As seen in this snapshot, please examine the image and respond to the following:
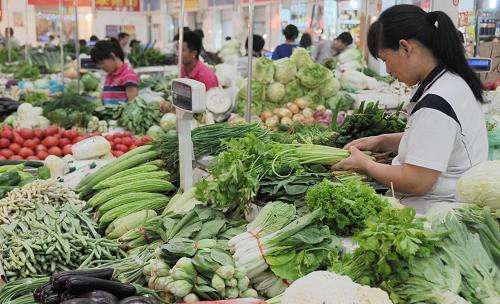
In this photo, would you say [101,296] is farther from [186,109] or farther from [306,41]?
[306,41]

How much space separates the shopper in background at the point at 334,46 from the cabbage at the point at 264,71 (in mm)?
5184

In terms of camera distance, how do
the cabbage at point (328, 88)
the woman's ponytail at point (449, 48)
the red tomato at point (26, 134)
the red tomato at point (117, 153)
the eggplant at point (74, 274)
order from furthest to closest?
the cabbage at point (328, 88)
the red tomato at point (26, 134)
the red tomato at point (117, 153)
the woman's ponytail at point (449, 48)
the eggplant at point (74, 274)

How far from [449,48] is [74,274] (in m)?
2.03

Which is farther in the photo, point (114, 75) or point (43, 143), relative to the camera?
point (114, 75)

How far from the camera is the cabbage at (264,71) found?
685 centimetres

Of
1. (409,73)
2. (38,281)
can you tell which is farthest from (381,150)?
(38,281)

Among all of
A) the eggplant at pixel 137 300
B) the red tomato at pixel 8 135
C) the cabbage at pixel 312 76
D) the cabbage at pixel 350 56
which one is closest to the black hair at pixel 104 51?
the red tomato at pixel 8 135

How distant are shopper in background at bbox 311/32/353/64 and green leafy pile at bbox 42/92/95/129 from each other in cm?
556

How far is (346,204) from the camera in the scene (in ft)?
8.36

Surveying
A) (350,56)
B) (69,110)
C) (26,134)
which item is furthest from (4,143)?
(350,56)

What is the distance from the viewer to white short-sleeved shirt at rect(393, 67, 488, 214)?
9.23 feet

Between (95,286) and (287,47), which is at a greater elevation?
(287,47)

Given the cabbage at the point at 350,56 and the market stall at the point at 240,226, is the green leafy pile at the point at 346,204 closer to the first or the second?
the market stall at the point at 240,226

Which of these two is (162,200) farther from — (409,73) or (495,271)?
(495,271)
